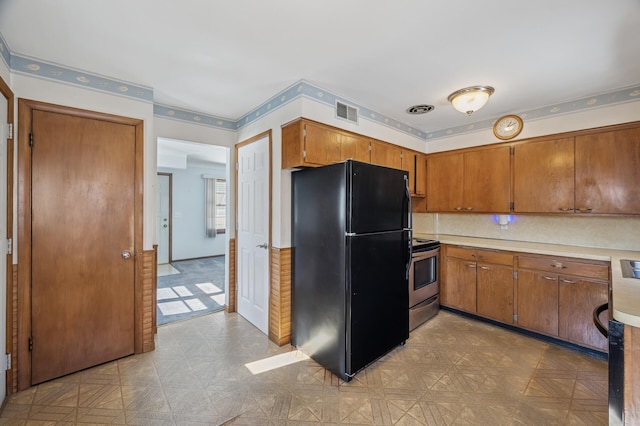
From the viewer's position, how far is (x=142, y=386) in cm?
204

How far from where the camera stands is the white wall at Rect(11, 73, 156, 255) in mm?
2031

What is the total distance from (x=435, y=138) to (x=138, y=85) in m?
3.66

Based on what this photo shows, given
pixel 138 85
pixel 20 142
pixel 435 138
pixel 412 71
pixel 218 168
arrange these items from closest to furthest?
pixel 20 142, pixel 412 71, pixel 138 85, pixel 435 138, pixel 218 168

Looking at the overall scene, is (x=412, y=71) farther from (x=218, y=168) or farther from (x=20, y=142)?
(x=218, y=168)

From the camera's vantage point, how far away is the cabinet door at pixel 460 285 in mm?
3223

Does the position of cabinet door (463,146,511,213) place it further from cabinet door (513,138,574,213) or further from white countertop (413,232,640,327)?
white countertop (413,232,640,327)

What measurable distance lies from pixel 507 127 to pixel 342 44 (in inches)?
97.1

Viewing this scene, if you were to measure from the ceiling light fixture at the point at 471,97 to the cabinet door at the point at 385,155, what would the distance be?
2.83ft

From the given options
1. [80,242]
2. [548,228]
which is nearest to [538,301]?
[548,228]

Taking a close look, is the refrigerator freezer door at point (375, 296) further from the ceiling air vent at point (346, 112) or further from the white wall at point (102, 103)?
the white wall at point (102, 103)

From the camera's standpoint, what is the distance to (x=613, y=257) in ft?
7.68

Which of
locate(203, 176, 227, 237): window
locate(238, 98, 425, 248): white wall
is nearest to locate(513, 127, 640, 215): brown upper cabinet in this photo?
locate(238, 98, 425, 248): white wall

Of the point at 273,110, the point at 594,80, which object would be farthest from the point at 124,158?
the point at 594,80

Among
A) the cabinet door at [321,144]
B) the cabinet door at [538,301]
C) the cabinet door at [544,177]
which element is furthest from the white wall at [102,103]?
the cabinet door at [544,177]
